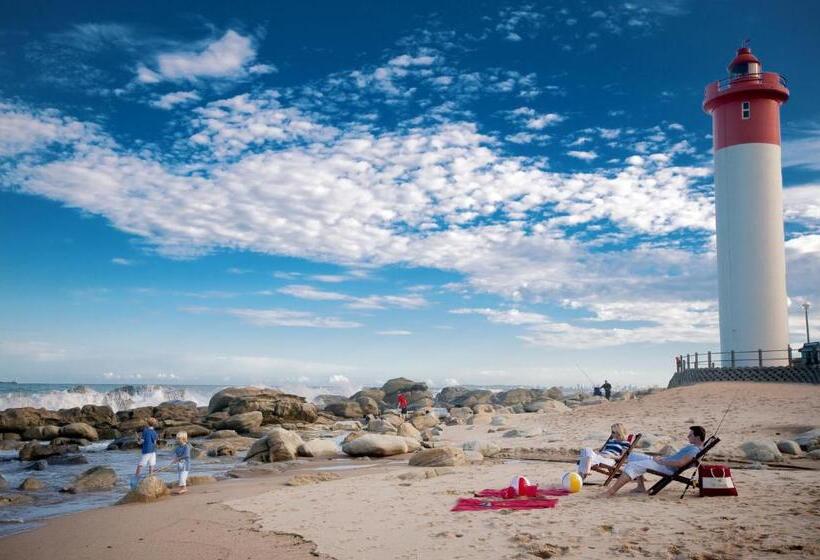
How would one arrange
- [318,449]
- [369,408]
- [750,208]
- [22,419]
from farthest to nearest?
[369,408] < [22,419] < [750,208] < [318,449]

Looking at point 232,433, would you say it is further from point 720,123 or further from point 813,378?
point 720,123

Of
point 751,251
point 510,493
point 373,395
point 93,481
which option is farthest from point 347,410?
point 510,493

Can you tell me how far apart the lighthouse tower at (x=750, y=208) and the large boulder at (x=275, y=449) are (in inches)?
766

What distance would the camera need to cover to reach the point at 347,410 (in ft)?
139

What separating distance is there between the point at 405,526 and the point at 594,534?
2.35 m

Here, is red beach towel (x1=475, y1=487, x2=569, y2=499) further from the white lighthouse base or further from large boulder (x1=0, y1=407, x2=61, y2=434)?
large boulder (x1=0, y1=407, x2=61, y2=434)

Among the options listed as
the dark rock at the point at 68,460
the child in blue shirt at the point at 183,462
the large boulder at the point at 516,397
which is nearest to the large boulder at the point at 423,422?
the dark rock at the point at 68,460

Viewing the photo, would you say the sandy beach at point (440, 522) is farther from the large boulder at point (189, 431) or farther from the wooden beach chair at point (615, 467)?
the large boulder at point (189, 431)

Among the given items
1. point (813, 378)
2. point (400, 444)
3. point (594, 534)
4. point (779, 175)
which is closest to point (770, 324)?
point (813, 378)

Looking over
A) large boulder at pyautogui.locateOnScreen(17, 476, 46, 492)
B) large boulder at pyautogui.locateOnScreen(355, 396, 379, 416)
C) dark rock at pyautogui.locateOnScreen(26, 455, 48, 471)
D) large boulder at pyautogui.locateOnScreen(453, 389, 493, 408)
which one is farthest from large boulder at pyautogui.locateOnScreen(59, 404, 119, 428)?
large boulder at pyautogui.locateOnScreen(453, 389, 493, 408)

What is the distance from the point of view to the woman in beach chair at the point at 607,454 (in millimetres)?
10086

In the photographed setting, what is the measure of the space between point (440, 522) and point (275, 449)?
11287 mm

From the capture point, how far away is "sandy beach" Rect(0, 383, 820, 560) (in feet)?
21.1

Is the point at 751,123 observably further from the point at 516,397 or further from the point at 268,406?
the point at 516,397
